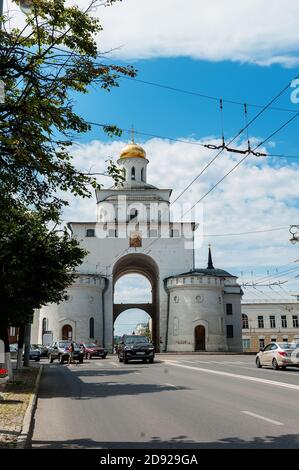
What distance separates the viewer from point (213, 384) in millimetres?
15234

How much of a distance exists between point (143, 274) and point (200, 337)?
18754 millimetres

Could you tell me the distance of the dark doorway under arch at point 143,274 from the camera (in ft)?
202

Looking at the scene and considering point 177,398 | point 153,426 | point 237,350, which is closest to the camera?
point 153,426

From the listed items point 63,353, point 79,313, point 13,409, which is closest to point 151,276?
point 79,313

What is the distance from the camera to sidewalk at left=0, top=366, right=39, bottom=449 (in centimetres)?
745

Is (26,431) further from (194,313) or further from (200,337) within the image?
(200,337)

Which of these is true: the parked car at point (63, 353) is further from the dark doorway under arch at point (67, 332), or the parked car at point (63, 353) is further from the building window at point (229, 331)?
the building window at point (229, 331)

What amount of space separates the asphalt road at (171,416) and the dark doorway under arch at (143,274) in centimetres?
4577

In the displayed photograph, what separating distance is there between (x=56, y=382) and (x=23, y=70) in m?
13.6

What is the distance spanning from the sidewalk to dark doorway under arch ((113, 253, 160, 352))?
4454cm

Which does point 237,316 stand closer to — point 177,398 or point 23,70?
point 177,398

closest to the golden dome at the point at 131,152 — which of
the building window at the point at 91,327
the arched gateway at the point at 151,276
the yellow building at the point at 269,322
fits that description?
the arched gateway at the point at 151,276
